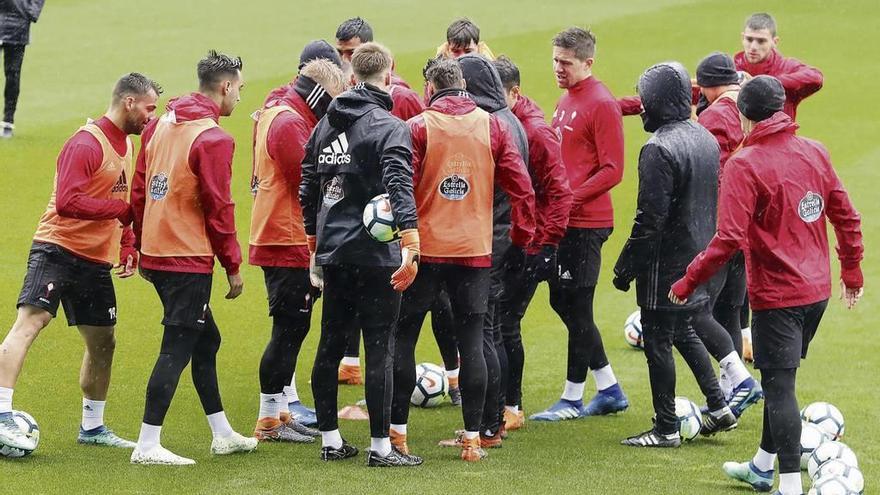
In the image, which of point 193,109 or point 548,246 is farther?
point 548,246

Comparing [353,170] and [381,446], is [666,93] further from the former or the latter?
[381,446]

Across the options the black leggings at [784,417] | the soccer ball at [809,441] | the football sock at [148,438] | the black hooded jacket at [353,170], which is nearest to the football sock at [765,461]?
the black leggings at [784,417]

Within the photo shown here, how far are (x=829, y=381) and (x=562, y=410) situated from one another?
2308 millimetres

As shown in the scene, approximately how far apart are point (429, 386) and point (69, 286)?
2659 millimetres

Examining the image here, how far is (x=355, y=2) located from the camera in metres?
28.9

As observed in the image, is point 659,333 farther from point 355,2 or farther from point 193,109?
point 355,2

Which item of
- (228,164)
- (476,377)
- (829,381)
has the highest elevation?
(228,164)

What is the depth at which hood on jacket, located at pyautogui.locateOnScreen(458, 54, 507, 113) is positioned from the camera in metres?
8.07

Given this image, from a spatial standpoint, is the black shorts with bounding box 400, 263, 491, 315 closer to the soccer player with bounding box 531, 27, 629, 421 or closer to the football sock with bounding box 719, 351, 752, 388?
the soccer player with bounding box 531, 27, 629, 421

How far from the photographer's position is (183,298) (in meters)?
7.57

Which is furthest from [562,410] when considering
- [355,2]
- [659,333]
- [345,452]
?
[355,2]

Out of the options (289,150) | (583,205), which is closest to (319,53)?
(289,150)

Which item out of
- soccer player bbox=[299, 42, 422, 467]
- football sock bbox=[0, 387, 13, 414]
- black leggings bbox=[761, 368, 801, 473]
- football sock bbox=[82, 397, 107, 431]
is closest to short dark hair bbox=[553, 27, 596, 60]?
soccer player bbox=[299, 42, 422, 467]

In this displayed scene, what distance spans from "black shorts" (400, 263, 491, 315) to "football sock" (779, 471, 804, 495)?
195 cm
